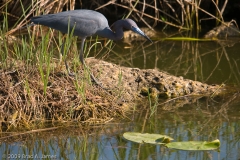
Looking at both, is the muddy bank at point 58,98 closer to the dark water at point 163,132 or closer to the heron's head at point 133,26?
the dark water at point 163,132

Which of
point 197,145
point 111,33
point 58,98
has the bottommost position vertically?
point 197,145

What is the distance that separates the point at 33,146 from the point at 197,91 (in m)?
1.94

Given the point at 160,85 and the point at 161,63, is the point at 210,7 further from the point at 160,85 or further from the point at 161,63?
the point at 160,85

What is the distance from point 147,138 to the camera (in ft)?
14.1

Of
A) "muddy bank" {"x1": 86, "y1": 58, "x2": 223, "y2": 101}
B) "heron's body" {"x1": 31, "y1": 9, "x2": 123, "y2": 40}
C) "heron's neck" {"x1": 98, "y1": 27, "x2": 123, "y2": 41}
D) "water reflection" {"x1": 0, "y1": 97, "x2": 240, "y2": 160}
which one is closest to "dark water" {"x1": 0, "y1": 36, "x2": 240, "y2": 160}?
"water reflection" {"x1": 0, "y1": 97, "x2": 240, "y2": 160}

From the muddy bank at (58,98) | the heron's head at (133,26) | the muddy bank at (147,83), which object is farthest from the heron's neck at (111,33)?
the muddy bank at (58,98)

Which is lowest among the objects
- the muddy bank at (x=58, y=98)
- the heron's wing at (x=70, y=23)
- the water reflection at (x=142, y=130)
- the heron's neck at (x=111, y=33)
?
the water reflection at (x=142, y=130)

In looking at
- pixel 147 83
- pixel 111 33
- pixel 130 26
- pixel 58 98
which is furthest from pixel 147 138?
pixel 111 33

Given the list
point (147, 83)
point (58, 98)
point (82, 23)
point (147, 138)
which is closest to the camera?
point (147, 138)

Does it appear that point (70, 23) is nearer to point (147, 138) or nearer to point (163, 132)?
point (163, 132)

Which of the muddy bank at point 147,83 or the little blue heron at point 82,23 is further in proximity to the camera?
the muddy bank at point 147,83

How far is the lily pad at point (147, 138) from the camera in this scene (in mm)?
4230

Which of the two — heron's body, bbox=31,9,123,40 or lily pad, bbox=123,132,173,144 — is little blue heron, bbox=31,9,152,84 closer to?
heron's body, bbox=31,9,123,40

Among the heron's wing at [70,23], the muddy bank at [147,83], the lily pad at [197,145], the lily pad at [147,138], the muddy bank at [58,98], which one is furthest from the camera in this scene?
the muddy bank at [147,83]
